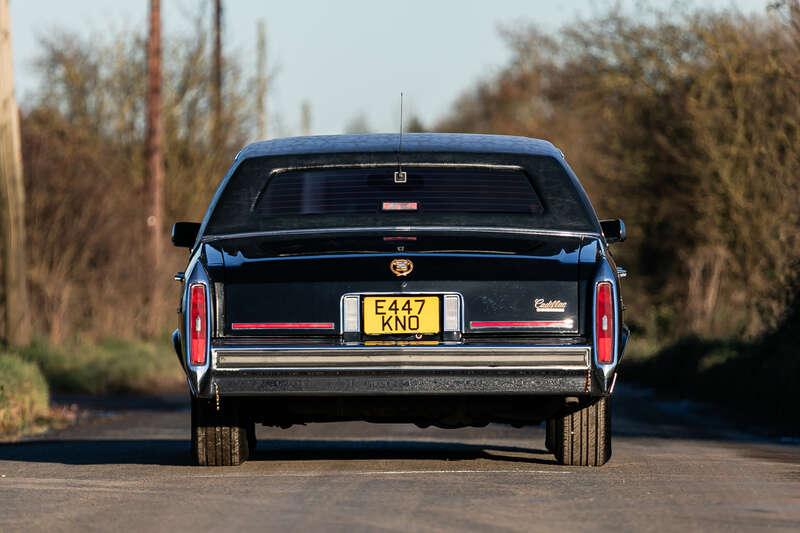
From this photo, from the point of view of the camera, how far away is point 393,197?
31.8 feet

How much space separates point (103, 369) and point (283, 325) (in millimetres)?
13777

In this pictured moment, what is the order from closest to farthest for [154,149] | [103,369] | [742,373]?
[742,373] → [103,369] → [154,149]

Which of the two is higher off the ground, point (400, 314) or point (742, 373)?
point (400, 314)

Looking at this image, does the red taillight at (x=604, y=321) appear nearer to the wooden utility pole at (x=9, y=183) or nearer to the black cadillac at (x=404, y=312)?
the black cadillac at (x=404, y=312)

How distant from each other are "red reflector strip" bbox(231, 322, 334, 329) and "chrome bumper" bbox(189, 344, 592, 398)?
4.3 inches

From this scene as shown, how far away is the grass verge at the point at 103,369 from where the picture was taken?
21578 mm

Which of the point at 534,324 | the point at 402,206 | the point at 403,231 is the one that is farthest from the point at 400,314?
the point at 402,206

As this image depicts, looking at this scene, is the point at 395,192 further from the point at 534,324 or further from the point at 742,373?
the point at 742,373

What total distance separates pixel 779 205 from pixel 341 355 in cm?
2080

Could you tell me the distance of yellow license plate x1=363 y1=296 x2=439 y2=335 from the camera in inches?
353

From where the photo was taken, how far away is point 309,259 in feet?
29.9

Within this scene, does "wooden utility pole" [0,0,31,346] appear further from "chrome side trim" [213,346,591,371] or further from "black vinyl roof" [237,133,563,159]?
"chrome side trim" [213,346,591,371]

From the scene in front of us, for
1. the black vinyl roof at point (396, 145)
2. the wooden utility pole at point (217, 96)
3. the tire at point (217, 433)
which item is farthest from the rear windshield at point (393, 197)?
the wooden utility pole at point (217, 96)

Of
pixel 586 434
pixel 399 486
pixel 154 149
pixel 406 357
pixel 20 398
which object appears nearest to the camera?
pixel 399 486
